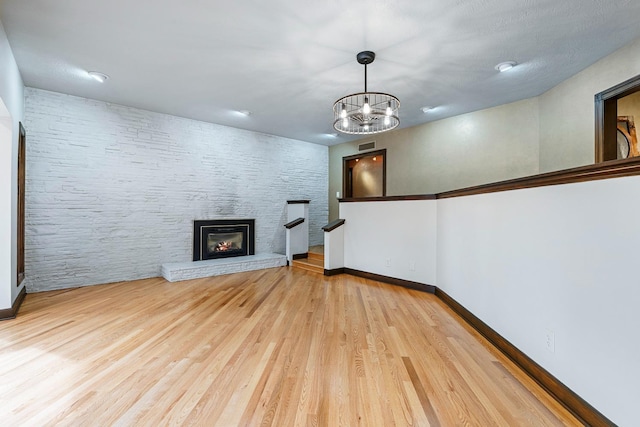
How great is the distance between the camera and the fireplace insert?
5.89 metres

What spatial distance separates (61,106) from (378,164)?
6638 mm

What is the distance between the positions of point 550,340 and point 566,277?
1.48ft

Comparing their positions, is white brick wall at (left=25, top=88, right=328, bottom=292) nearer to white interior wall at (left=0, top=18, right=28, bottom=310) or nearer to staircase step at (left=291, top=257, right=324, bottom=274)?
staircase step at (left=291, top=257, right=324, bottom=274)

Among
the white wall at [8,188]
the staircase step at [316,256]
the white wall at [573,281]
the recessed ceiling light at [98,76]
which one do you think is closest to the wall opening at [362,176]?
the staircase step at [316,256]

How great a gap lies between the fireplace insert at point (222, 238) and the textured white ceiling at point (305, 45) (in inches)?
95.2

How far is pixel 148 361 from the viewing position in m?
2.39

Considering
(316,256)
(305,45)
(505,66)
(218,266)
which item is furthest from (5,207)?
(505,66)

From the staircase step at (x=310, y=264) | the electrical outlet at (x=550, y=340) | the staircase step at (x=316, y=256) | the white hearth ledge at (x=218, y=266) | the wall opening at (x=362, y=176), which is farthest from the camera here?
the wall opening at (x=362, y=176)

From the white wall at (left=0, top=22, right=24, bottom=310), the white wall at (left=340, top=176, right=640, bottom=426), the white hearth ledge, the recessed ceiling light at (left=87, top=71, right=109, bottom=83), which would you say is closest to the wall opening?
the white hearth ledge

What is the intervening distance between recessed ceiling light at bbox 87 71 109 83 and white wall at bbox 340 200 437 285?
13.0 ft

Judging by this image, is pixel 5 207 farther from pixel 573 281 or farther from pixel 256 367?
pixel 573 281

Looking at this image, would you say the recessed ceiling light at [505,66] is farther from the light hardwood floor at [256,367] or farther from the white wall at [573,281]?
the light hardwood floor at [256,367]

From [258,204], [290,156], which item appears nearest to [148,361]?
[258,204]

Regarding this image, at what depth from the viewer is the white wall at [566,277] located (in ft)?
4.89
